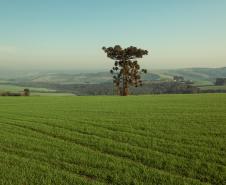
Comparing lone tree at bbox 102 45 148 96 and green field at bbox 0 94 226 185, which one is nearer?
green field at bbox 0 94 226 185

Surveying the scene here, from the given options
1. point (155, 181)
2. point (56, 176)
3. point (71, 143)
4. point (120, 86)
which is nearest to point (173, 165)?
point (155, 181)

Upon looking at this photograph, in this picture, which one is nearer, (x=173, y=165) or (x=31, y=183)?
(x=31, y=183)

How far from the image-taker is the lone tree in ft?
326

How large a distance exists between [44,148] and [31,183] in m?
5.72

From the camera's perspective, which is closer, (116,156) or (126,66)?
(116,156)

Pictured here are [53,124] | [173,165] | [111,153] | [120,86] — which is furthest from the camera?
[120,86]

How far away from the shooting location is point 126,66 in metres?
100

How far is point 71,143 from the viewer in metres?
18.4

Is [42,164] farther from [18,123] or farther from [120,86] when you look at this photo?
[120,86]

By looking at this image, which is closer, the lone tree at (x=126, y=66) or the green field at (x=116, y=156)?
the green field at (x=116, y=156)

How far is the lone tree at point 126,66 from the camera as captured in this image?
99.3 meters

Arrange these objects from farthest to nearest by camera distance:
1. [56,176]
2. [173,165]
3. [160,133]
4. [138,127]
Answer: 1. [138,127]
2. [160,133]
3. [173,165]
4. [56,176]

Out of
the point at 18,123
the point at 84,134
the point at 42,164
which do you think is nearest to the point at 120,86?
the point at 18,123

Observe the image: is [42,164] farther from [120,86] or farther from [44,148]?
[120,86]
